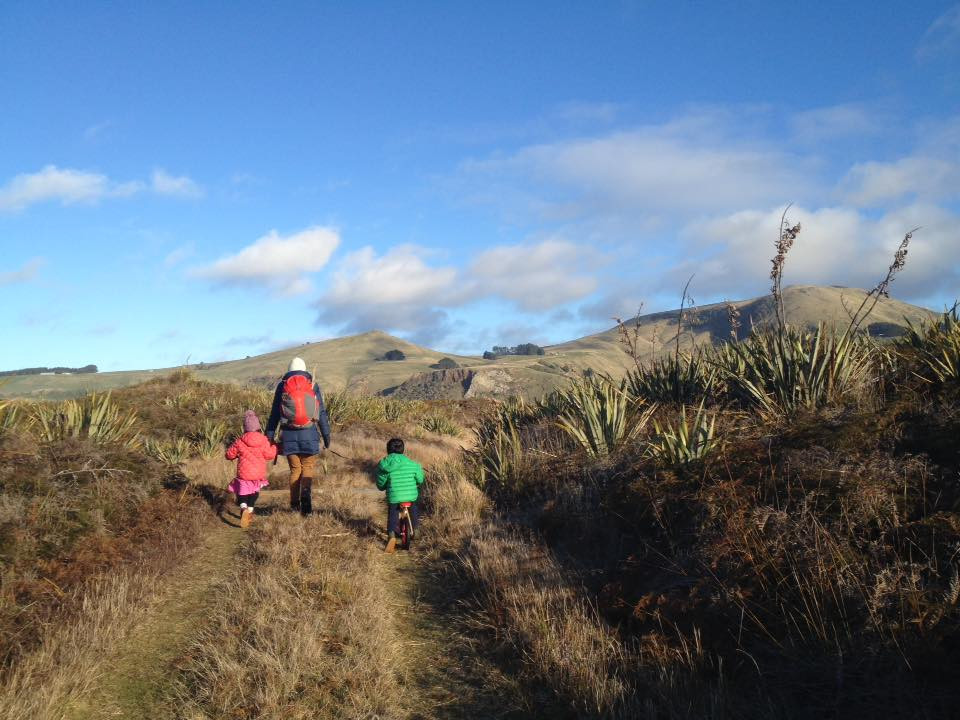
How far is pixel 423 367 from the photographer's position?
115438mm

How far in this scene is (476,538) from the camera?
695 centimetres

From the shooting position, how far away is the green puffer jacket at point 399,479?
24.5ft

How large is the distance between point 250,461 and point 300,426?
817 millimetres

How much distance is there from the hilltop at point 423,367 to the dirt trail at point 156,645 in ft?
18.9

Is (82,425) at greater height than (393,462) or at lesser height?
greater

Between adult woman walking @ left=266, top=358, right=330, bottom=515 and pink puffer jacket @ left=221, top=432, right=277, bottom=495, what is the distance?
226 millimetres

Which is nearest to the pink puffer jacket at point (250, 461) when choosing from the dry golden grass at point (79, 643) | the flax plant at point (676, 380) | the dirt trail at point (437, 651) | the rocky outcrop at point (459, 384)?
the dirt trail at point (437, 651)

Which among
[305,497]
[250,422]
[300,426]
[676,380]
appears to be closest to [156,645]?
[305,497]

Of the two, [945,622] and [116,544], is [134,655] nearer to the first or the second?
[116,544]

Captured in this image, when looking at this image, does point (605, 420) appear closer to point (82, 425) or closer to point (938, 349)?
point (938, 349)

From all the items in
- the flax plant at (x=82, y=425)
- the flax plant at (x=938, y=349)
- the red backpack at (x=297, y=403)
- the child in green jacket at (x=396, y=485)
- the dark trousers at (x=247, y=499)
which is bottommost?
the dark trousers at (x=247, y=499)

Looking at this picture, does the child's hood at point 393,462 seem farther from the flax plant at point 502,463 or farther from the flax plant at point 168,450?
the flax plant at point 168,450

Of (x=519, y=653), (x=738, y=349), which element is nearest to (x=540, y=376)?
(x=738, y=349)

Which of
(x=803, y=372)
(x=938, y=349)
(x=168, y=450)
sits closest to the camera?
(x=938, y=349)
